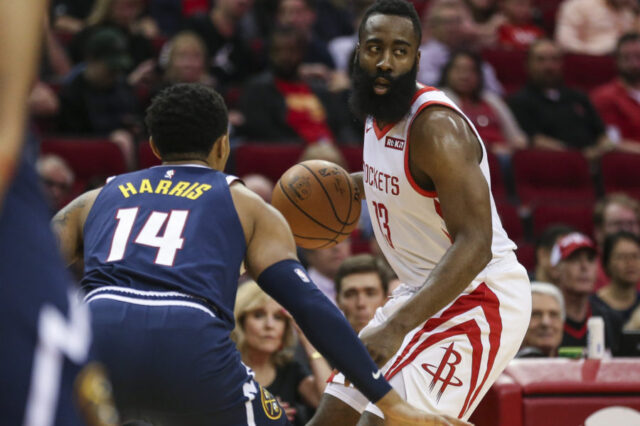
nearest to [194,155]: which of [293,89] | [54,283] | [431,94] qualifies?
[431,94]

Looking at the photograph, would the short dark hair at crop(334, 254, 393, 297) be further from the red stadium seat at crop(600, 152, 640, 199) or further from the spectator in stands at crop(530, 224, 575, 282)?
the red stadium seat at crop(600, 152, 640, 199)

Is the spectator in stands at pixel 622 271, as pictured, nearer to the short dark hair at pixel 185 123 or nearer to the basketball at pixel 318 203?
the basketball at pixel 318 203

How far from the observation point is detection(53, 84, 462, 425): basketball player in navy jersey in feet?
8.84

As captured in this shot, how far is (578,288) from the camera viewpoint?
20.3 ft

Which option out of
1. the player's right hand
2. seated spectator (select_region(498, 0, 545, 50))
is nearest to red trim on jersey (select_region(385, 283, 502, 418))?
the player's right hand

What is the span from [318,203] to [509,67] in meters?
6.77

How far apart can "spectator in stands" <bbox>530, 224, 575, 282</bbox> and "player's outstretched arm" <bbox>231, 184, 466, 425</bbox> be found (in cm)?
389

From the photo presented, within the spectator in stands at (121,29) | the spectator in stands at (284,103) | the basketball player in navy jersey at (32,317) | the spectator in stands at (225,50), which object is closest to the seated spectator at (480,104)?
the spectator in stands at (284,103)

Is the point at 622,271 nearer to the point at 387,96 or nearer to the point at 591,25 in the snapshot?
the point at 387,96

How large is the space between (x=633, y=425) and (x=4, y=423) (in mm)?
3442

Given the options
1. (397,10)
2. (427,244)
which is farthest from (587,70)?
(427,244)

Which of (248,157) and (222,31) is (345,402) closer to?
(248,157)

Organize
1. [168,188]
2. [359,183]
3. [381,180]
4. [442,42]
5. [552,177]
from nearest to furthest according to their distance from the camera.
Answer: [168,188] → [381,180] → [359,183] → [552,177] → [442,42]

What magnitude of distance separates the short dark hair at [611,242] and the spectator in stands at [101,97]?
11.7 feet
